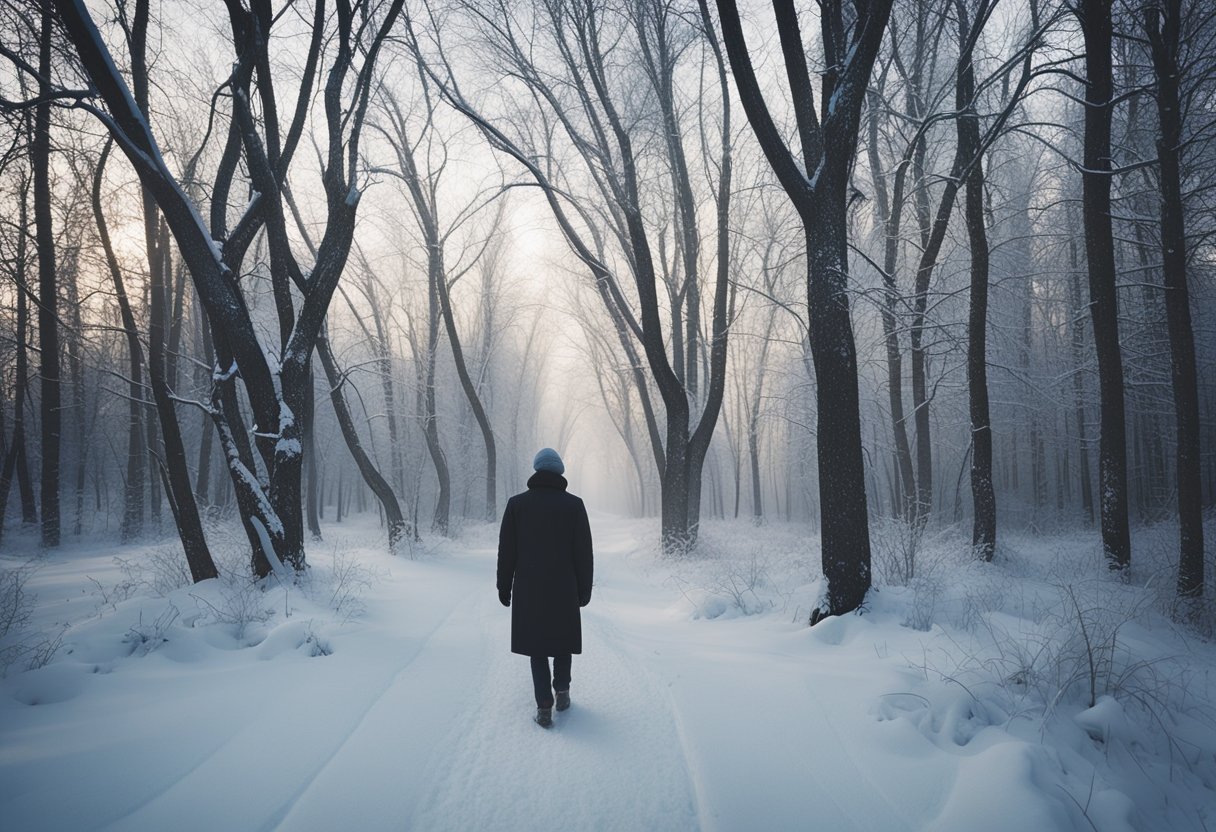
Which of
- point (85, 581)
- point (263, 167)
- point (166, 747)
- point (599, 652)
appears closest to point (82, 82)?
point (263, 167)

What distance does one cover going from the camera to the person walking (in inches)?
140

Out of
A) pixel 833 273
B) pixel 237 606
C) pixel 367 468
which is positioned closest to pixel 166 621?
pixel 237 606

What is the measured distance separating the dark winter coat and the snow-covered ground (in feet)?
1.81

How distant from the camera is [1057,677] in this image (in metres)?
3.13

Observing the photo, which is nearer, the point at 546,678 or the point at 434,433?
the point at 546,678

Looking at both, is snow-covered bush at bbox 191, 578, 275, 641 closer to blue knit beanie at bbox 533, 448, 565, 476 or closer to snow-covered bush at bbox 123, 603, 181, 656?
snow-covered bush at bbox 123, 603, 181, 656

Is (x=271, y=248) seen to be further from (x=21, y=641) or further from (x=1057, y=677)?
(x=1057, y=677)

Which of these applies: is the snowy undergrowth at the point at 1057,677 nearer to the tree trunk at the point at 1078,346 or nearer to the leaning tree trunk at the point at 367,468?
the leaning tree trunk at the point at 367,468

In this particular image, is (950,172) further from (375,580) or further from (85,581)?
(85,581)

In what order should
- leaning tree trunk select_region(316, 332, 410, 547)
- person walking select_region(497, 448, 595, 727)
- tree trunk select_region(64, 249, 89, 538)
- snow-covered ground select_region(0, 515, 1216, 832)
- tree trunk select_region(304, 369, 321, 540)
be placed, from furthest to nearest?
tree trunk select_region(64, 249, 89, 538)
tree trunk select_region(304, 369, 321, 540)
leaning tree trunk select_region(316, 332, 410, 547)
person walking select_region(497, 448, 595, 727)
snow-covered ground select_region(0, 515, 1216, 832)

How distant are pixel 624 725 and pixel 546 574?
1136 mm

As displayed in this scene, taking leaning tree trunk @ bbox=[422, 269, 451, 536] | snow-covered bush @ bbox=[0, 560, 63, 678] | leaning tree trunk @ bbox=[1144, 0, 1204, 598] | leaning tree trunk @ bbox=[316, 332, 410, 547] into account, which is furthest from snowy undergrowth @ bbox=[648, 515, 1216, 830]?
leaning tree trunk @ bbox=[422, 269, 451, 536]

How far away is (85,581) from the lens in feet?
27.2

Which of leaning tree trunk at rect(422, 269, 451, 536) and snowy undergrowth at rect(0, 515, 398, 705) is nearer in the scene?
snowy undergrowth at rect(0, 515, 398, 705)
